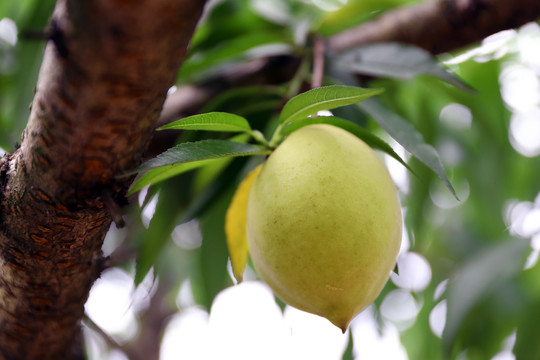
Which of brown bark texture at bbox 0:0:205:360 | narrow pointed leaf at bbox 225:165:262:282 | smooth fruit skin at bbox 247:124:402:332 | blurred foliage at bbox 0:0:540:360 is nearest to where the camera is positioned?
brown bark texture at bbox 0:0:205:360

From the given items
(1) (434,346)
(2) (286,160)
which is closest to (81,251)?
(2) (286,160)

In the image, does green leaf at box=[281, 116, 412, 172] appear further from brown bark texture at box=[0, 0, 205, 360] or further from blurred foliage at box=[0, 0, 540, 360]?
brown bark texture at box=[0, 0, 205, 360]

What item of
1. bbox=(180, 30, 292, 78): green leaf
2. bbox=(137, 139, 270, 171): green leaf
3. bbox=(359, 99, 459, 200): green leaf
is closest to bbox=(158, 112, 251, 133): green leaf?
bbox=(137, 139, 270, 171): green leaf

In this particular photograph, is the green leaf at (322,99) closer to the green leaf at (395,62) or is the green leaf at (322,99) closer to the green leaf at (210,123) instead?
the green leaf at (210,123)

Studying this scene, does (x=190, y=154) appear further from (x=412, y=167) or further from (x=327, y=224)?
(x=412, y=167)

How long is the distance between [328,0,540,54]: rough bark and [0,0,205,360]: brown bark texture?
471 millimetres

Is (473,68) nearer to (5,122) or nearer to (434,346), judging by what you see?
(434,346)

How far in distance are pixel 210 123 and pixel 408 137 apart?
162mm

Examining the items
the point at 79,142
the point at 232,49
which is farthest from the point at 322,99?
the point at 232,49

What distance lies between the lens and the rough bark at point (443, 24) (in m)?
0.67

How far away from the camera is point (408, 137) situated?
44cm

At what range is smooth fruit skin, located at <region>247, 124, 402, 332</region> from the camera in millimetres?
369

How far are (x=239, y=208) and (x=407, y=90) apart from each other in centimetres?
61

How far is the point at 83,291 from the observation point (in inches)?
17.9
